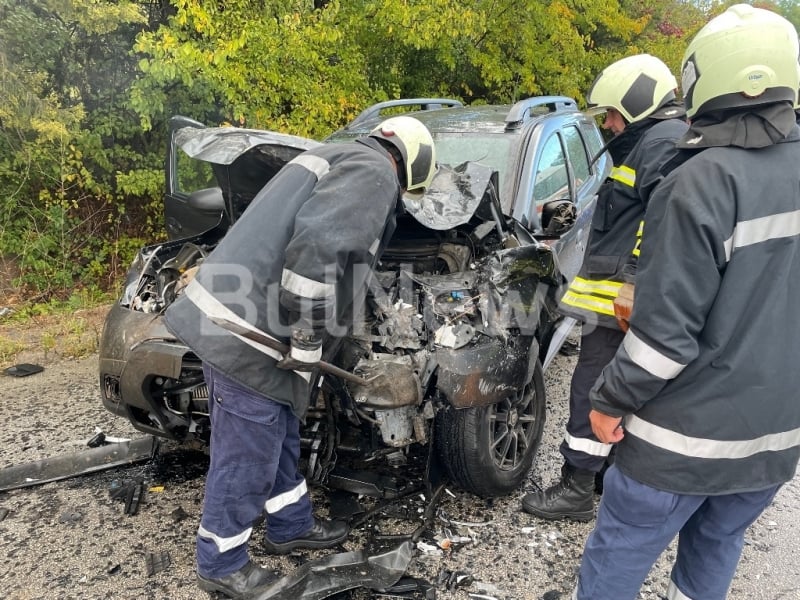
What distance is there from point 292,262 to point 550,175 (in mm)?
2460

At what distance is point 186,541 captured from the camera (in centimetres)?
269

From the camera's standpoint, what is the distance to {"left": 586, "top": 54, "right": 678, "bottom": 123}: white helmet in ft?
8.39

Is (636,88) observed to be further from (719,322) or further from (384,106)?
(384,106)

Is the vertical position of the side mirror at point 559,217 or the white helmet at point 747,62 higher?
the white helmet at point 747,62

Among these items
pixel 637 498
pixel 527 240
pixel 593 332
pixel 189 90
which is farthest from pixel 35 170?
pixel 637 498

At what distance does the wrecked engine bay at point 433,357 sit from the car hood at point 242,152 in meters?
0.53

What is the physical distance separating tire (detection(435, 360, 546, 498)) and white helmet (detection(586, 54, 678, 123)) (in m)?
1.25

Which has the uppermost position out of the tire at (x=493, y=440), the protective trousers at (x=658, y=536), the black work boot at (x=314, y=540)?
the protective trousers at (x=658, y=536)

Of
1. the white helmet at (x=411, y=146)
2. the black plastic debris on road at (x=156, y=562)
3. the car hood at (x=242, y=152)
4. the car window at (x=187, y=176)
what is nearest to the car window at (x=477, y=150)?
the car hood at (x=242, y=152)

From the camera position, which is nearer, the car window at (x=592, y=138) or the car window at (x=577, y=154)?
the car window at (x=577, y=154)

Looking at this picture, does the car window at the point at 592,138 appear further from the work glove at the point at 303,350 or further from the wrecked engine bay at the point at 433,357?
the work glove at the point at 303,350

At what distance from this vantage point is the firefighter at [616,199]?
2.52 metres

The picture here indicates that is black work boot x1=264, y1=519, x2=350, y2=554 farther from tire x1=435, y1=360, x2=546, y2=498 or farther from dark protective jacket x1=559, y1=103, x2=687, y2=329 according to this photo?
dark protective jacket x1=559, y1=103, x2=687, y2=329

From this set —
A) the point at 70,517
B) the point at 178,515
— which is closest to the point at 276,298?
the point at 178,515
